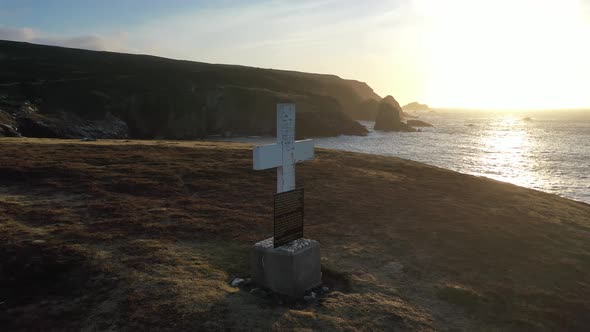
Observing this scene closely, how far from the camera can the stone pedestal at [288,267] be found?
9.96 meters

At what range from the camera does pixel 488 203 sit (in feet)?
68.7

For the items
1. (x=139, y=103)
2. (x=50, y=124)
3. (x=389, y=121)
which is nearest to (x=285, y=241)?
(x=50, y=124)

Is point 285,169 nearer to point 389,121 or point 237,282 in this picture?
point 237,282

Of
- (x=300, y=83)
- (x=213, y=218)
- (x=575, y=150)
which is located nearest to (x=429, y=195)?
(x=213, y=218)

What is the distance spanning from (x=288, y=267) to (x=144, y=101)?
90146 millimetres

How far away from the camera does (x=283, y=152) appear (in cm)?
1060

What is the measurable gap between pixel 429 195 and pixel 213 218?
11280 mm

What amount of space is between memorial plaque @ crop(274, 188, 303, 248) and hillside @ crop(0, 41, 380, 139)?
63.3 metres

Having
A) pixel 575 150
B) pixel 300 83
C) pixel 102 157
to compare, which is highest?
pixel 300 83

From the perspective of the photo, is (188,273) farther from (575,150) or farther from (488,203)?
(575,150)

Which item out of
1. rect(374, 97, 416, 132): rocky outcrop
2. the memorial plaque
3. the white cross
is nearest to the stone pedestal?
the memorial plaque

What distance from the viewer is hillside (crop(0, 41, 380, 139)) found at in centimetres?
7762

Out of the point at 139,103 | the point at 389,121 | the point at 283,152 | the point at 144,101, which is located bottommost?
the point at 389,121

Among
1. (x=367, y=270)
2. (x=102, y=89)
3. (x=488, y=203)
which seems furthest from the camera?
(x=102, y=89)
